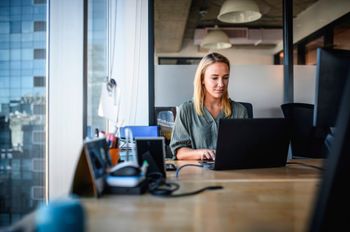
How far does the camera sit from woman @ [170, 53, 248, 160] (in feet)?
6.86

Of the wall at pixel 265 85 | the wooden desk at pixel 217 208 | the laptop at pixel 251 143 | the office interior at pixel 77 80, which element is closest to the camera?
the wooden desk at pixel 217 208

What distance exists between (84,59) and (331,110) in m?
1.17

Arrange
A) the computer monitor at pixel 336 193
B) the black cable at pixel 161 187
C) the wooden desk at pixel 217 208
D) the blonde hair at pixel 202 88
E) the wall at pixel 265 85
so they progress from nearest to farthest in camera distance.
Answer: the computer monitor at pixel 336 193 < the wooden desk at pixel 217 208 < the black cable at pixel 161 187 < the blonde hair at pixel 202 88 < the wall at pixel 265 85

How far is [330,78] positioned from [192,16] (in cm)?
503

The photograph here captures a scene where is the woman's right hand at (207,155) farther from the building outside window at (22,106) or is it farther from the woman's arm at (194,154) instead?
the building outside window at (22,106)

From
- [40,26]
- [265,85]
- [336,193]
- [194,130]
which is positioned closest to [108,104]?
[40,26]

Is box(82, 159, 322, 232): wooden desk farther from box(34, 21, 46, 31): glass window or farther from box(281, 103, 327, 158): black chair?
box(281, 103, 327, 158): black chair

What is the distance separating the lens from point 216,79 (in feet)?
7.16

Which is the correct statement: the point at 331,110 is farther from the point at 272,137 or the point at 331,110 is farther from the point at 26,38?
the point at 26,38

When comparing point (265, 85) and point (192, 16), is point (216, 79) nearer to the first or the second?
point (265, 85)

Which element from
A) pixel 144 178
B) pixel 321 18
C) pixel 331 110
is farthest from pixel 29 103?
pixel 321 18

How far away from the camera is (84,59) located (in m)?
1.60

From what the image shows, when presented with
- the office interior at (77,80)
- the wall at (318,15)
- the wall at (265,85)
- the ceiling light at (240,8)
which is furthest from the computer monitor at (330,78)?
the wall at (318,15)

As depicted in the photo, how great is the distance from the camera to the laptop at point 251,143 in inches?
53.6
